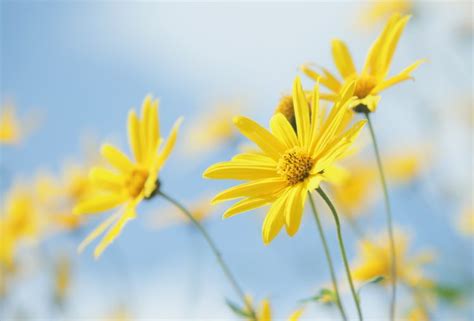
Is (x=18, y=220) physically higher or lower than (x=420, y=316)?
higher

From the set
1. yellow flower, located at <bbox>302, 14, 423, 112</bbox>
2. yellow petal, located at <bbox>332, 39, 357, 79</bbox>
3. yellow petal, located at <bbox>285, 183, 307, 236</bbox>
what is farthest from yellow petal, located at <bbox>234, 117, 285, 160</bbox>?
yellow petal, located at <bbox>332, 39, 357, 79</bbox>

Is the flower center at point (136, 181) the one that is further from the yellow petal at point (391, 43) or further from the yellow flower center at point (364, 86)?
the yellow petal at point (391, 43)

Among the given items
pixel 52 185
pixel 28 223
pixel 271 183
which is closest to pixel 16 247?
pixel 28 223

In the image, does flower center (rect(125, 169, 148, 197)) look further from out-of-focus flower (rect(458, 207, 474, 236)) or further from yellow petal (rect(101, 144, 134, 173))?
out-of-focus flower (rect(458, 207, 474, 236))

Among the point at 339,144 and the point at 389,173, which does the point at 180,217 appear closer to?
the point at 389,173

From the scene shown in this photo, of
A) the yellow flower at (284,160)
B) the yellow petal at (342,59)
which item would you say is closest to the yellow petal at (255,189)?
the yellow flower at (284,160)

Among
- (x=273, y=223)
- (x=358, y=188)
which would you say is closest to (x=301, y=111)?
(x=273, y=223)

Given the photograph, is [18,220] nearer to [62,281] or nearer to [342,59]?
[62,281]
